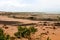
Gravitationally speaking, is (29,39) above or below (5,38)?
below

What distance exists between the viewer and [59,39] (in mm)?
21031

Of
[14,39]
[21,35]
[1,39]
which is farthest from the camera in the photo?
[21,35]

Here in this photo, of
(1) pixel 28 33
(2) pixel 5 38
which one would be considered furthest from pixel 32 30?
(2) pixel 5 38

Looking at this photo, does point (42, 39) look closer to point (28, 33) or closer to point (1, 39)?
point (28, 33)

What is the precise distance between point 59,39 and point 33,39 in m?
2.73

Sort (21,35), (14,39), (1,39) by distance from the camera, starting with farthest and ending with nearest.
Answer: (21,35), (14,39), (1,39)

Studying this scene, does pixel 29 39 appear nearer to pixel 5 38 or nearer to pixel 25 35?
pixel 25 35

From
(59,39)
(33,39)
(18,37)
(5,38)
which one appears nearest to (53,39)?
(59,39)

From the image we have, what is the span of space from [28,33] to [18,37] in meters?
1.14

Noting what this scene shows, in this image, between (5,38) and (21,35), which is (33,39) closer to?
(21,35)

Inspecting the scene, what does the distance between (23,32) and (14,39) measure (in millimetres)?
1566

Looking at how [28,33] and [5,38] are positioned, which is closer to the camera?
[5,38]

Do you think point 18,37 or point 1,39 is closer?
point 1,39

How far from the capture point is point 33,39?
2044 centimetres
